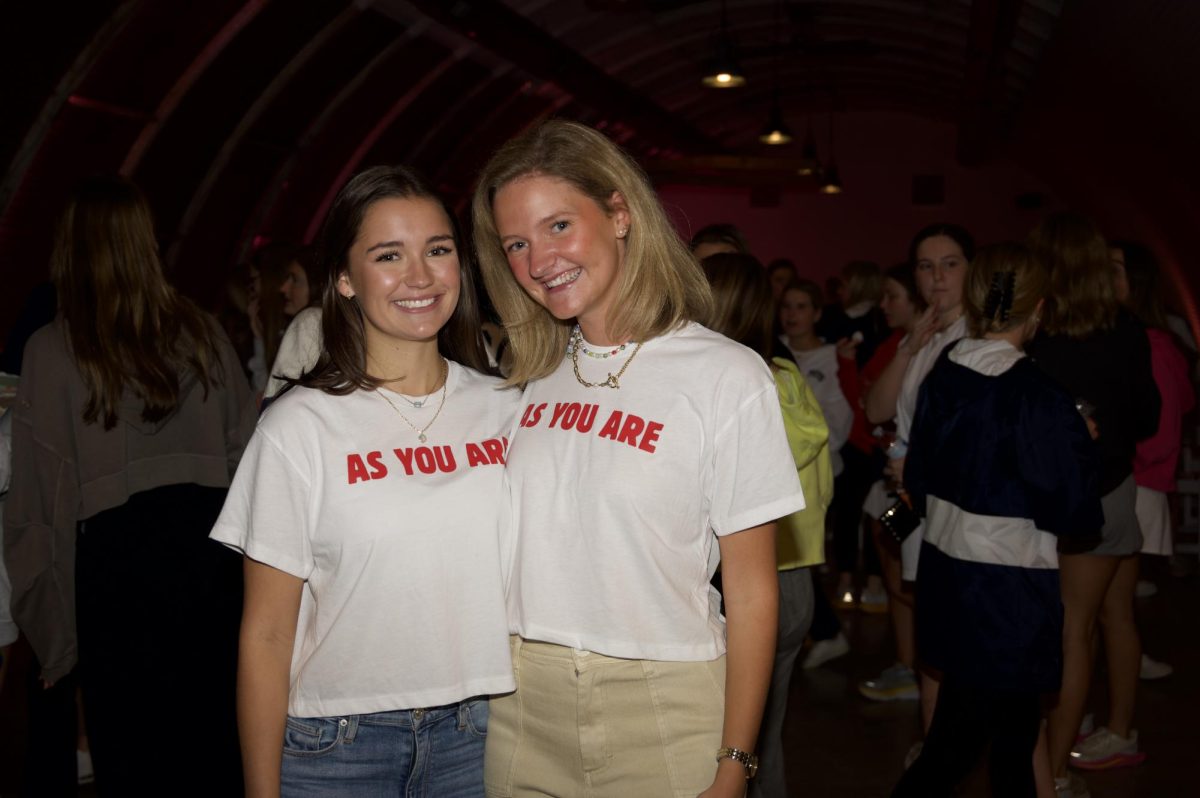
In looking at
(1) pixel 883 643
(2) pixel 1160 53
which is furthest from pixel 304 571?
(2) pixel 1160 53

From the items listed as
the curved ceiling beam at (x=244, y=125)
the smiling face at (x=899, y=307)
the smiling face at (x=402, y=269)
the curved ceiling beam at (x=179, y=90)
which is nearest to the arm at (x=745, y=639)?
the smiling face at (x=402, y=269)

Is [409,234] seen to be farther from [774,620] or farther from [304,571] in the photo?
[774,620]

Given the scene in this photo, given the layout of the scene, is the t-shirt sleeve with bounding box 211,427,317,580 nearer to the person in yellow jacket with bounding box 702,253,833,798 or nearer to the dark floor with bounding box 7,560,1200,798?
the dark floor with bounding box 7,560,1200,798

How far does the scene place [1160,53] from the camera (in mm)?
8219

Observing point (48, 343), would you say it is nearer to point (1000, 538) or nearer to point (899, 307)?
point (1000, 538)

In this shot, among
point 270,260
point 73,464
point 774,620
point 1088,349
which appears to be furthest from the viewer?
point 270,260

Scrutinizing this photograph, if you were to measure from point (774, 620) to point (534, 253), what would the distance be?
2.78 ft

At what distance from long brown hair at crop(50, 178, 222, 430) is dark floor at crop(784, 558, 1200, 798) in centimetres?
292

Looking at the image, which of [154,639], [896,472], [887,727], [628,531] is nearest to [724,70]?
[887,727]

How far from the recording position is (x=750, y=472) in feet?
6.86

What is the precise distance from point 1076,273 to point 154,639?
3.41 metres

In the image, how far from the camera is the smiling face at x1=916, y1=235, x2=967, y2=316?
180 inches

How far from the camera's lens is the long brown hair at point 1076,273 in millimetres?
4117

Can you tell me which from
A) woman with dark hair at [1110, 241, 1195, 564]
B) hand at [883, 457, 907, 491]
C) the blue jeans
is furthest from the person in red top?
the blue jeans
